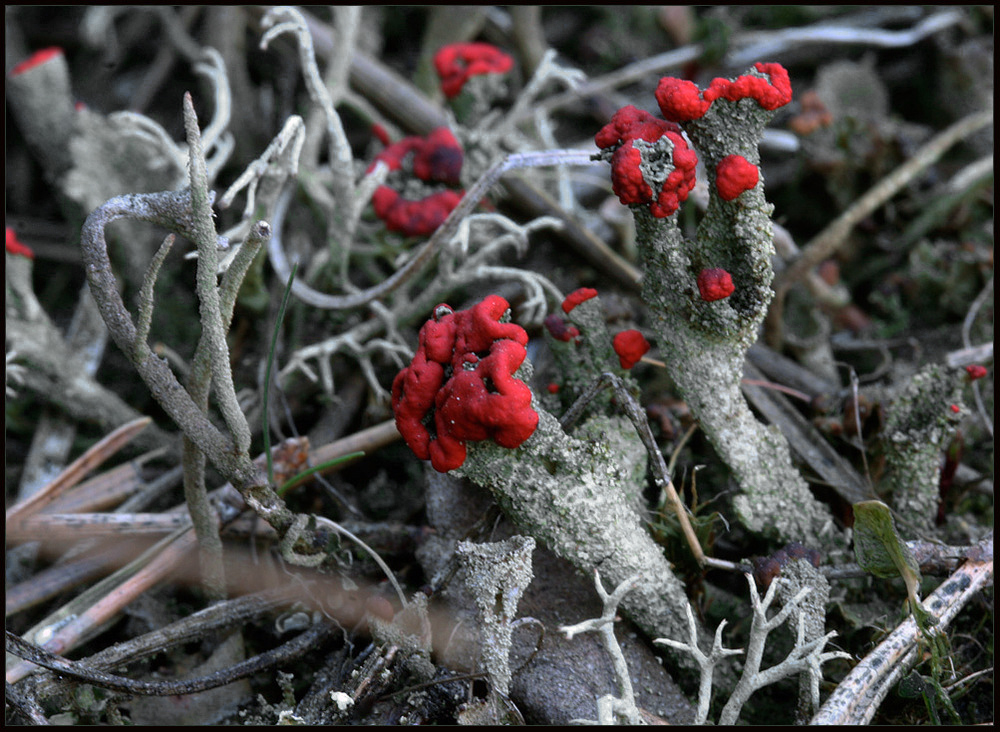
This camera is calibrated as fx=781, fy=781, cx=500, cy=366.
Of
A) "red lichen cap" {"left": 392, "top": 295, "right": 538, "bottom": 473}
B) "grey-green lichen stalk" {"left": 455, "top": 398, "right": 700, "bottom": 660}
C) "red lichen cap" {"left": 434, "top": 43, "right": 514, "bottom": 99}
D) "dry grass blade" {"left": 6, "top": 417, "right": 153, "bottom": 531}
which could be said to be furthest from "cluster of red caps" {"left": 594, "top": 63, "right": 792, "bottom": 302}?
"dry grass blade" {"left": 6, "top": 417, "right": 153, "bottom": 531}

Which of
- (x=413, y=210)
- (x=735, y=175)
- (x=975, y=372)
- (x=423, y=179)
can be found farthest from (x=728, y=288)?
(x=423, y=179)

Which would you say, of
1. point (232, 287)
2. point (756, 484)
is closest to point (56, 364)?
point (232, 287)

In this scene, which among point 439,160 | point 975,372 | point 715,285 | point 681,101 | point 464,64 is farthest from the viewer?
point 464,64

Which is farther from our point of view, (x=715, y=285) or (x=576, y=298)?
(x=576, y=298)

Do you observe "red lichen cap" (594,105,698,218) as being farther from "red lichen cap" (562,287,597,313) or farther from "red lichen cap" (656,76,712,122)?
"red lichen cap" (562,287,597,313)

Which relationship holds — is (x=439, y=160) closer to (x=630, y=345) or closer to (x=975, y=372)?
(x=630, y=345)
